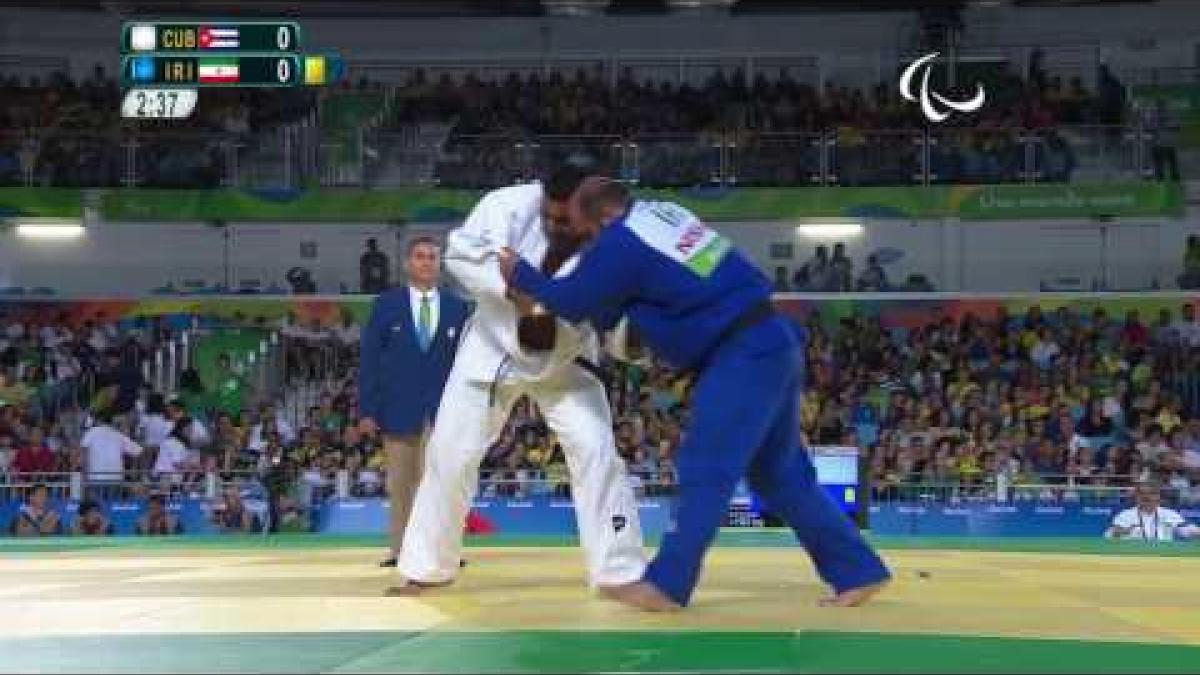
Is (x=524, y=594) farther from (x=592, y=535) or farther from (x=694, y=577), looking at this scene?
(x=694, y=577)

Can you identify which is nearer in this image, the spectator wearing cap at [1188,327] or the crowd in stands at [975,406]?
the crowd in stands at [975,406]

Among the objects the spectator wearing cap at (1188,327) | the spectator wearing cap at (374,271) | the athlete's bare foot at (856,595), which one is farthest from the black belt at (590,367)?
the spectator wearing cap at (374,271)

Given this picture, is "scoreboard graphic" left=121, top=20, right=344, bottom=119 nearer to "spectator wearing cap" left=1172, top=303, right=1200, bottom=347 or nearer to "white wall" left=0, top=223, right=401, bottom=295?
"white wall" left=0, top=223, right=401, bottom=295

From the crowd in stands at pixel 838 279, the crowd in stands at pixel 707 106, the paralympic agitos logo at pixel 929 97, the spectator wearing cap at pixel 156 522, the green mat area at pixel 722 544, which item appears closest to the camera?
the green mat area at pixel 722 544

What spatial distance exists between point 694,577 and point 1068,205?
24.2 m

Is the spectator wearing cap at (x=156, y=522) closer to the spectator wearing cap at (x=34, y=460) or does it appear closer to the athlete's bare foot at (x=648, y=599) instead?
the spectator wearing cap at (x=34, y=460)

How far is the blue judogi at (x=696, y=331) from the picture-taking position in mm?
6559

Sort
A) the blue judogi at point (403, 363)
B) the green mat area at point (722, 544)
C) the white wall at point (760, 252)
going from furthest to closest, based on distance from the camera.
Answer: the white wall at point (760, 252)
the green mat area at point (722, 544)
the blue judogi at point (403, 363)

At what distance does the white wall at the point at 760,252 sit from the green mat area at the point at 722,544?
1614cm

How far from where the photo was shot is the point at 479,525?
1742 cm

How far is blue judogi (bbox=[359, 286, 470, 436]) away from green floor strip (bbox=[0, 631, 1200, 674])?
364 centimetres

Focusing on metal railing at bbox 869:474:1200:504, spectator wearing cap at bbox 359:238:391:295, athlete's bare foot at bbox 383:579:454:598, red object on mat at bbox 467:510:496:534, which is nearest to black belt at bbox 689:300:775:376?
athlete's bare foot at bbox 383:579:454:598

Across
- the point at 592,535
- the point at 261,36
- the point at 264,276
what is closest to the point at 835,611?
the point at 592,535

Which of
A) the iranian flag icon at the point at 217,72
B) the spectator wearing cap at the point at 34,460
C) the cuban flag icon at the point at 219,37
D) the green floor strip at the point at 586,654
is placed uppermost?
the cuban flag icon at the point at 219,37
